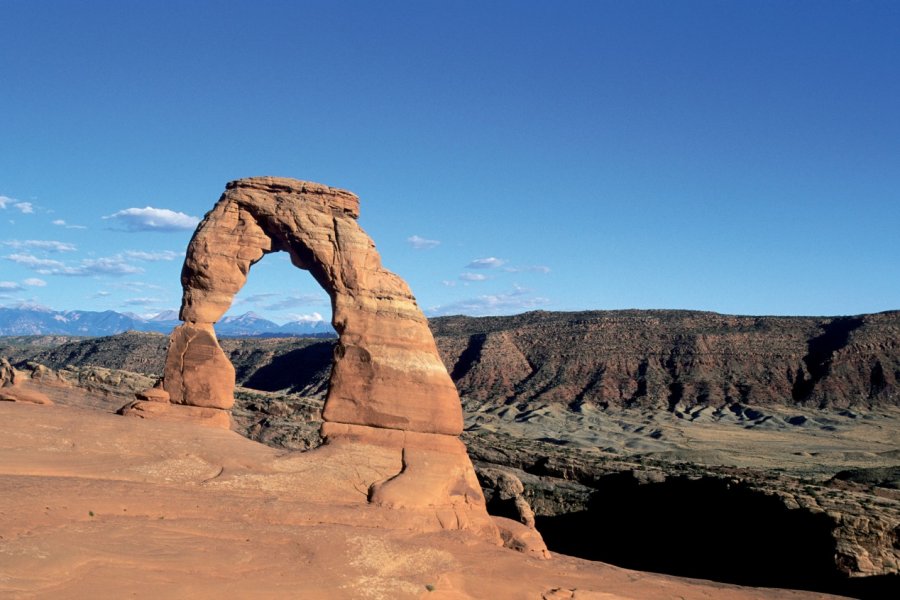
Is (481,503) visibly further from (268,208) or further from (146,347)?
(146,347)

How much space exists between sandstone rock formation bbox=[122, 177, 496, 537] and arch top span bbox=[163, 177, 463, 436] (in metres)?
0.03

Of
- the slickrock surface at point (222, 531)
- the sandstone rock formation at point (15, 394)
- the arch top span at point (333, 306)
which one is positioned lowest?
the slickrock surface at point (222, 531)

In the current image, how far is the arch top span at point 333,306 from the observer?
18406 mm

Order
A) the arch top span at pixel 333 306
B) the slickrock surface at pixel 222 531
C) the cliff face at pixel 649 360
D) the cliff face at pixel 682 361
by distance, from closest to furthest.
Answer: the slickrock surface at pixel 222 531 → the arch top span at pixel 333 306 → the cliff face at pixel 682 361 → the cliff face at pixel 649 360

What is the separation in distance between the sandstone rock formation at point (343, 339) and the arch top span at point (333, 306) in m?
0.03

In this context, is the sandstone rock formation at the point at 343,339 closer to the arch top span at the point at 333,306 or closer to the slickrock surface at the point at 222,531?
the arch top span at the point at 333,306

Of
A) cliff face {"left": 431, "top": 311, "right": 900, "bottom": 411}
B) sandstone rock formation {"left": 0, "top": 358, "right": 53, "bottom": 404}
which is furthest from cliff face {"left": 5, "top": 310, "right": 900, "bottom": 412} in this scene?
sandstone rock formation {"left": 0, "top": 358, "right": 53, "bottom": 404}

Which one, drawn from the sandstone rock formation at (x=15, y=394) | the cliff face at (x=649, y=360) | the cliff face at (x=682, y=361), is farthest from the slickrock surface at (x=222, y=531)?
the cliff face at (x=649, y=360)

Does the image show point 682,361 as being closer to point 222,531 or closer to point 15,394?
point 15,394

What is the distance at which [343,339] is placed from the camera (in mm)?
18609

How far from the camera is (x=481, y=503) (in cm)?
1827

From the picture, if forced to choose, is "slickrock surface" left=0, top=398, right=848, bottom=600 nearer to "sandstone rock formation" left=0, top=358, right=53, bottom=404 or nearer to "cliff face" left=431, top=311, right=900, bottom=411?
"sandstone rock formation" left=0, top=358, right=53, bottom=404

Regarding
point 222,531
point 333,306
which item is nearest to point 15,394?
point 333,306

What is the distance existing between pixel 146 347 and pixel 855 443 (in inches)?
3118
